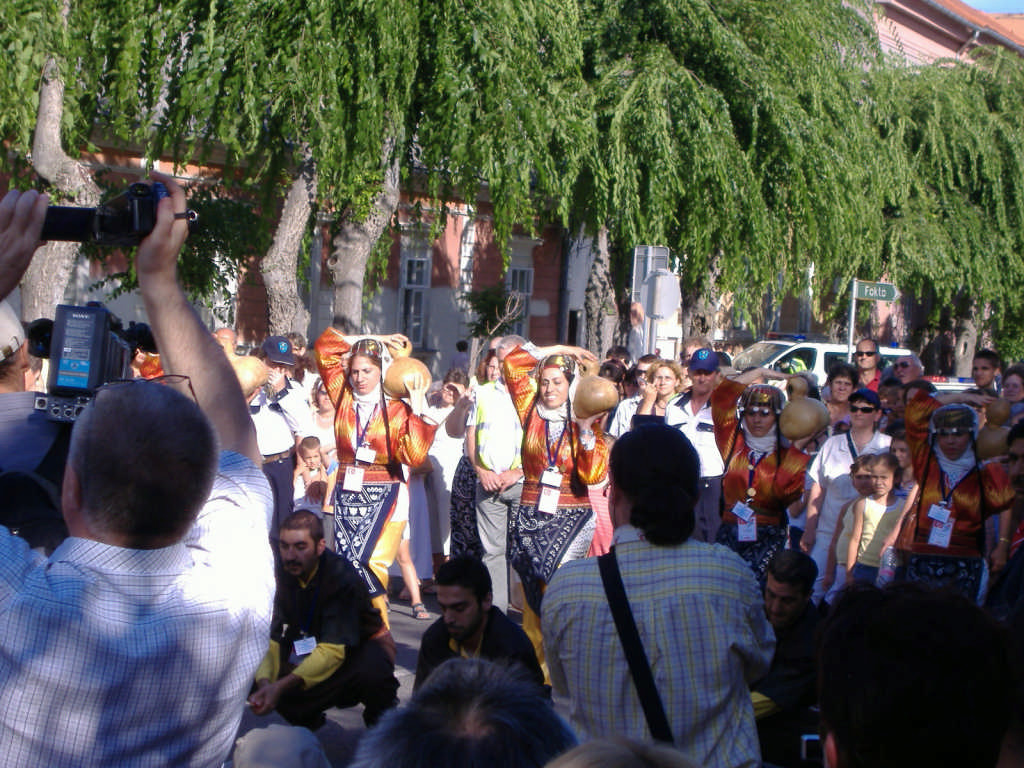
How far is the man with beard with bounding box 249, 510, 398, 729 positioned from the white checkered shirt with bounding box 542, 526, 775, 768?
219 cm

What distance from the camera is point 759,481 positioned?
20.5ft

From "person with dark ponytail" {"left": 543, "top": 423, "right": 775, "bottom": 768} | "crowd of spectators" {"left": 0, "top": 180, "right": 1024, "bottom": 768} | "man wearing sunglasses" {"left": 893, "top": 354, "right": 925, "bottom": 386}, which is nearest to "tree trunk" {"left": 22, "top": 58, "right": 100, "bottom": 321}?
"crowd of spectators" {"left": 0, "top": 180, "right": 1024, "bottom": 768}

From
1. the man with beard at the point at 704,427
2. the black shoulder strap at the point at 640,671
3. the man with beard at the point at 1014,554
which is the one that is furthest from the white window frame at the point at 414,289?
the black shoulder strap at the point at 640,671

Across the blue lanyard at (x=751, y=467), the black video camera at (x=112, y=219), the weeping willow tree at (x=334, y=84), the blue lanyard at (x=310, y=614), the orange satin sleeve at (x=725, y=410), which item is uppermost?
the weeping willow tree at (x=334, y=84)

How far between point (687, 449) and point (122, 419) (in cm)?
156

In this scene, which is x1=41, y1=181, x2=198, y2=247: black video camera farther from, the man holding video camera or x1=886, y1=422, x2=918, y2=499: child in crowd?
x1=886, y1=422, x2=918, y2=499: child in crowd

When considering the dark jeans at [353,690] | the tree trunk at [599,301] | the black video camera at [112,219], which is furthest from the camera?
the tree trunk at [599,301]

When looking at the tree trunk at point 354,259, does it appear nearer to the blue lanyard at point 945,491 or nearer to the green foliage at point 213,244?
the green foliage at point 213,244

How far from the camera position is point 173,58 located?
1005cm

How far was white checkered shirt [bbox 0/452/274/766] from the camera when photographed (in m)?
1.67

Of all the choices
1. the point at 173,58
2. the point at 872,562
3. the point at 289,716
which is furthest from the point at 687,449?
the point at 173,58

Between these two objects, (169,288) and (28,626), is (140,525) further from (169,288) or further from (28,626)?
(169,288)

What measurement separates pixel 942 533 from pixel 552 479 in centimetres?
207

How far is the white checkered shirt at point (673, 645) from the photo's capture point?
261 cm
